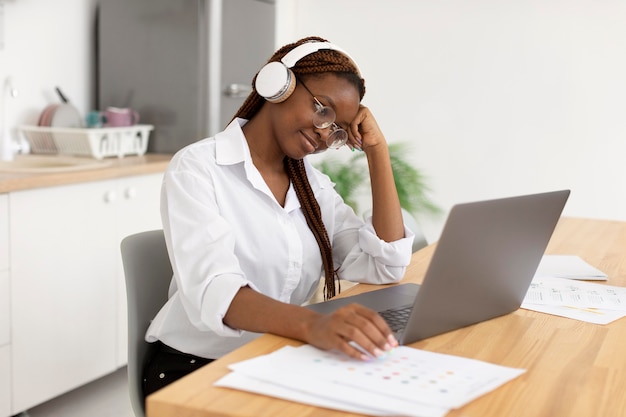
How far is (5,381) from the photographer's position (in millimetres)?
2678

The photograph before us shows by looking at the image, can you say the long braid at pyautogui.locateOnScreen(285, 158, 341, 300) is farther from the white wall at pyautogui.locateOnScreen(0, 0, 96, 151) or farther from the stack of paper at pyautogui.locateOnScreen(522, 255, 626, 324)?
the white wall at pyautogui.locateOnScreen(0, 0, 96, 151)

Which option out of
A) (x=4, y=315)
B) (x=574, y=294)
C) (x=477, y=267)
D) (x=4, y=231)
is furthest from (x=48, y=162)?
(x=477, y=267)

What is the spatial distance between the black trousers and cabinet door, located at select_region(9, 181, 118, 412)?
47.5 inches

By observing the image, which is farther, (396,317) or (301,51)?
(301,51)

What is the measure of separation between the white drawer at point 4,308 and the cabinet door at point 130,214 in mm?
521

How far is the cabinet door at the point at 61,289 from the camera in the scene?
2.72m

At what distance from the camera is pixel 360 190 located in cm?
466

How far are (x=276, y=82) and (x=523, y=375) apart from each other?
751 millimetres

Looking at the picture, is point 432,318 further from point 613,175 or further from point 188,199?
point 613,175

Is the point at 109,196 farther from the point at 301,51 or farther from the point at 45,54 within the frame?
the point at 301,51

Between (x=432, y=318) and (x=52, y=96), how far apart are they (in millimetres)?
2790

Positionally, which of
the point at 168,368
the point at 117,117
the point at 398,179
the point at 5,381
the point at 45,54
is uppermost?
the point at 45,54

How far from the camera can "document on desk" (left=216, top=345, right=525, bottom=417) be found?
3.23 ft

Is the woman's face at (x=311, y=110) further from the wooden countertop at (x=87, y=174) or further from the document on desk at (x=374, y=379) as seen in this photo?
the wooden countertop at (x=87, y=174)
